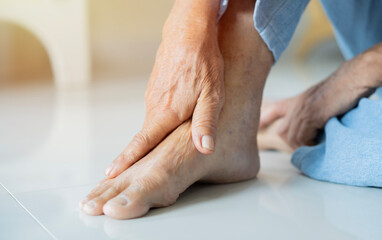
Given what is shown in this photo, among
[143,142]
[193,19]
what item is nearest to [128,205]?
[143,142]

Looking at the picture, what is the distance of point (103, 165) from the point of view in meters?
1.09

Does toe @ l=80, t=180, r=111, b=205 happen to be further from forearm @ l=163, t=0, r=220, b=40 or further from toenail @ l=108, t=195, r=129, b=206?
forearm @ l=163, t=0, r=220, b=40

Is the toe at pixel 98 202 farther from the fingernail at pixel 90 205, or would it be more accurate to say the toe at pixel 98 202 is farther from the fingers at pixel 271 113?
the fingers at pixel 271 113

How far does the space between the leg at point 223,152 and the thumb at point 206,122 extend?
0.03 m

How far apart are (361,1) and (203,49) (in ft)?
1.44

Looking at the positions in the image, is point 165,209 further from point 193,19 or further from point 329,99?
→ point 329,99

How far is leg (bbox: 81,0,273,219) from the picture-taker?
783mm

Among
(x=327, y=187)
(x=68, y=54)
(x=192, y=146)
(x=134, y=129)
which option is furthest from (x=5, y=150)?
(x=68, y=54)

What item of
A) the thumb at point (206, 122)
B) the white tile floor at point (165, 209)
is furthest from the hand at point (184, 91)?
the white tile floor at point (165, 209)

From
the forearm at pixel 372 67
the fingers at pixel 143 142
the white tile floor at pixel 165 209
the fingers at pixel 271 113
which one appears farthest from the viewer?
the fingers at pixel 271 113

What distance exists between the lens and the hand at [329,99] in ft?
3.26

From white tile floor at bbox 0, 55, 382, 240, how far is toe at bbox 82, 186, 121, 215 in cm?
1

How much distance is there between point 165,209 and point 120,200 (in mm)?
80

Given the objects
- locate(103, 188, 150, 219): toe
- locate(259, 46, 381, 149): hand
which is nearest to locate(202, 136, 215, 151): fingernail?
locate(103, 188, 150, 219): toe
